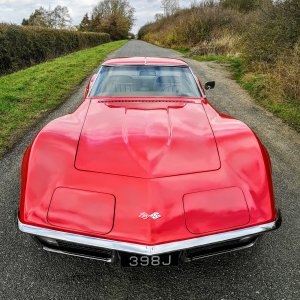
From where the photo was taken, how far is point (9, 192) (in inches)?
136

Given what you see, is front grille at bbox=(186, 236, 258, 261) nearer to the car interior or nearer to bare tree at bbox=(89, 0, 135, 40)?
the car interior

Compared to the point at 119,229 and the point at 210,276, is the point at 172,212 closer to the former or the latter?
the point at 119,229

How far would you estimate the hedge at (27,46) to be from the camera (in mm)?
13844

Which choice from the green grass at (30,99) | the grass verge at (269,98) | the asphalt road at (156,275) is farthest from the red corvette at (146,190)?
the grass verge at (269,98)

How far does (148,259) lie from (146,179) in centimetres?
52

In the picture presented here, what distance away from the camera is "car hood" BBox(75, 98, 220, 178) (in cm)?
236

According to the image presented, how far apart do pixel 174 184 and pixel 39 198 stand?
0.93m

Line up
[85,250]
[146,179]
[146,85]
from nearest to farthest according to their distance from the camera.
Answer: [85,250]
[146,179]
[146,85]

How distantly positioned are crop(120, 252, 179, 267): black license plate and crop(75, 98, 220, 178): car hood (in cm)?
54

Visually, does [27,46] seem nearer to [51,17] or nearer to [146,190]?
[146,190]

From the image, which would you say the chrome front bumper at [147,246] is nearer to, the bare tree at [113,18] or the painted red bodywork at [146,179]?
the painted red bodywork at [146,179]

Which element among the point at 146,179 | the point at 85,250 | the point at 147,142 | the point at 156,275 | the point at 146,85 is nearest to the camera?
the point at 85,250

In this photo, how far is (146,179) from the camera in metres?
2.24

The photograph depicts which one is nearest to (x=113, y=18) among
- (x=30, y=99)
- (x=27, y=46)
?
(x=27, y=46)
